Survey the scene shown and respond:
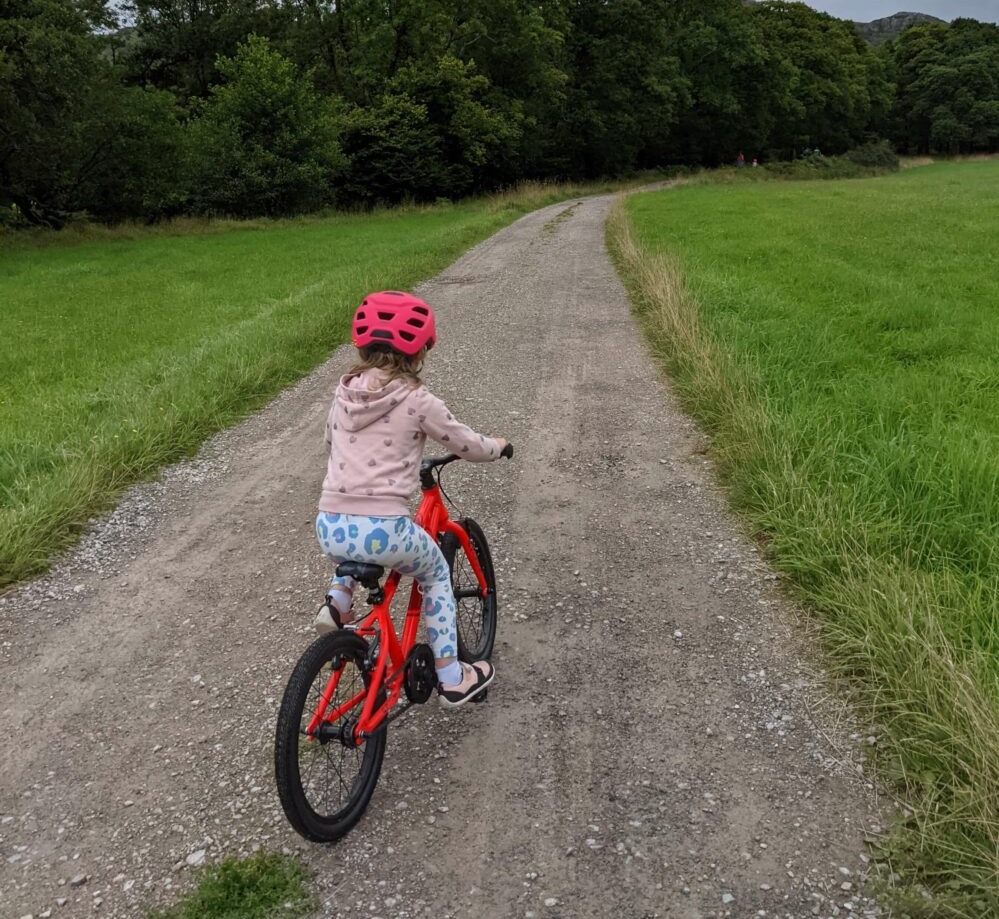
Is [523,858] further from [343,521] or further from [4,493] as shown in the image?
[4,493]

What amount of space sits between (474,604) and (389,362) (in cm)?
142

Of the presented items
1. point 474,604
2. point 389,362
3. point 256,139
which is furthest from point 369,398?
point 256,139

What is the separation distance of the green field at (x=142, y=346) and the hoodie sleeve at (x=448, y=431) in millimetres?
3053

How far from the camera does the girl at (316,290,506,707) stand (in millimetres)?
2654

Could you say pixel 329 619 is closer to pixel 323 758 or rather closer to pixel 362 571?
pixel 362 571

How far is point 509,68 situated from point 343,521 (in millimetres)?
44110

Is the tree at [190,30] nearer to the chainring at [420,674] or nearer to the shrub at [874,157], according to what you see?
the shrub at [874,157]

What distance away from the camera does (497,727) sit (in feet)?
10.1

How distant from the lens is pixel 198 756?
2969mm

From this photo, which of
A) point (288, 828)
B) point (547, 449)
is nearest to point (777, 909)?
point (288, 828)

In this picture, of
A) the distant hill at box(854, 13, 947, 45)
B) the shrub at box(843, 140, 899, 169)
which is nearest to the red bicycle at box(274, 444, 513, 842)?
the shrub at box(843, 140, 899, 169)

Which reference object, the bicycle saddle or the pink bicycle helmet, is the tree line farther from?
the bicycle saddle

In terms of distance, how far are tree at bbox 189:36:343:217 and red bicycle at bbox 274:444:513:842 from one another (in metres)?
31.9

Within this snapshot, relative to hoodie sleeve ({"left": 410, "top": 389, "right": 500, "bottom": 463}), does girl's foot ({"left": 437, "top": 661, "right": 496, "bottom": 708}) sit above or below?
below
